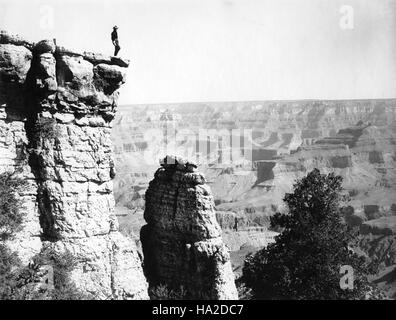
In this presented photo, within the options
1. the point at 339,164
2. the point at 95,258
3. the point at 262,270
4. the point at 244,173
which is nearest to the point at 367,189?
the point at 339,164

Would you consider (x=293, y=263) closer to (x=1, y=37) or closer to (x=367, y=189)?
(x=1, y=37)

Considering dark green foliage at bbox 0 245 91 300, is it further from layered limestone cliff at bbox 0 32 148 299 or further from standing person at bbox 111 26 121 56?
standing person at bbox 111 26 121 56

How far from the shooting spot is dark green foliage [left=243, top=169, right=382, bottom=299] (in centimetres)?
2866

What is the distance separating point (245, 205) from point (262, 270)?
108125 millimetres

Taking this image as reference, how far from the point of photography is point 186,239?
27.4m

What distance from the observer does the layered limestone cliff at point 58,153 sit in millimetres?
21891

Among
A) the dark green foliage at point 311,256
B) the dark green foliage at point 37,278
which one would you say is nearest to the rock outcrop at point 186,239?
the dark green foliage at point 311,256

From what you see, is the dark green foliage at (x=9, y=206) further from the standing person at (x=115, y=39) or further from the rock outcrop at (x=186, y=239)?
the rock outcrop at (x=186, y=239)

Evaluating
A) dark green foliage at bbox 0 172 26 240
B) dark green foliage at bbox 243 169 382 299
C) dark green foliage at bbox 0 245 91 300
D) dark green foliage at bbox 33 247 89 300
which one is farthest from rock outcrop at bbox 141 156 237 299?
dark green foliage at bbox 0 172 26 240

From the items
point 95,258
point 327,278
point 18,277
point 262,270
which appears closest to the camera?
point 18,277

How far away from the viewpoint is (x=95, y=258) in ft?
74.7

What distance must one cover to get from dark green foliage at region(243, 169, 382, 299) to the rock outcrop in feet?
15.1

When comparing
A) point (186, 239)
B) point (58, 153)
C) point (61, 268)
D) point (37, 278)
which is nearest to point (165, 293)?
point (186, 239)

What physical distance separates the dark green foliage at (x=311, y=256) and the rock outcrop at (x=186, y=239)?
4.60 meters
